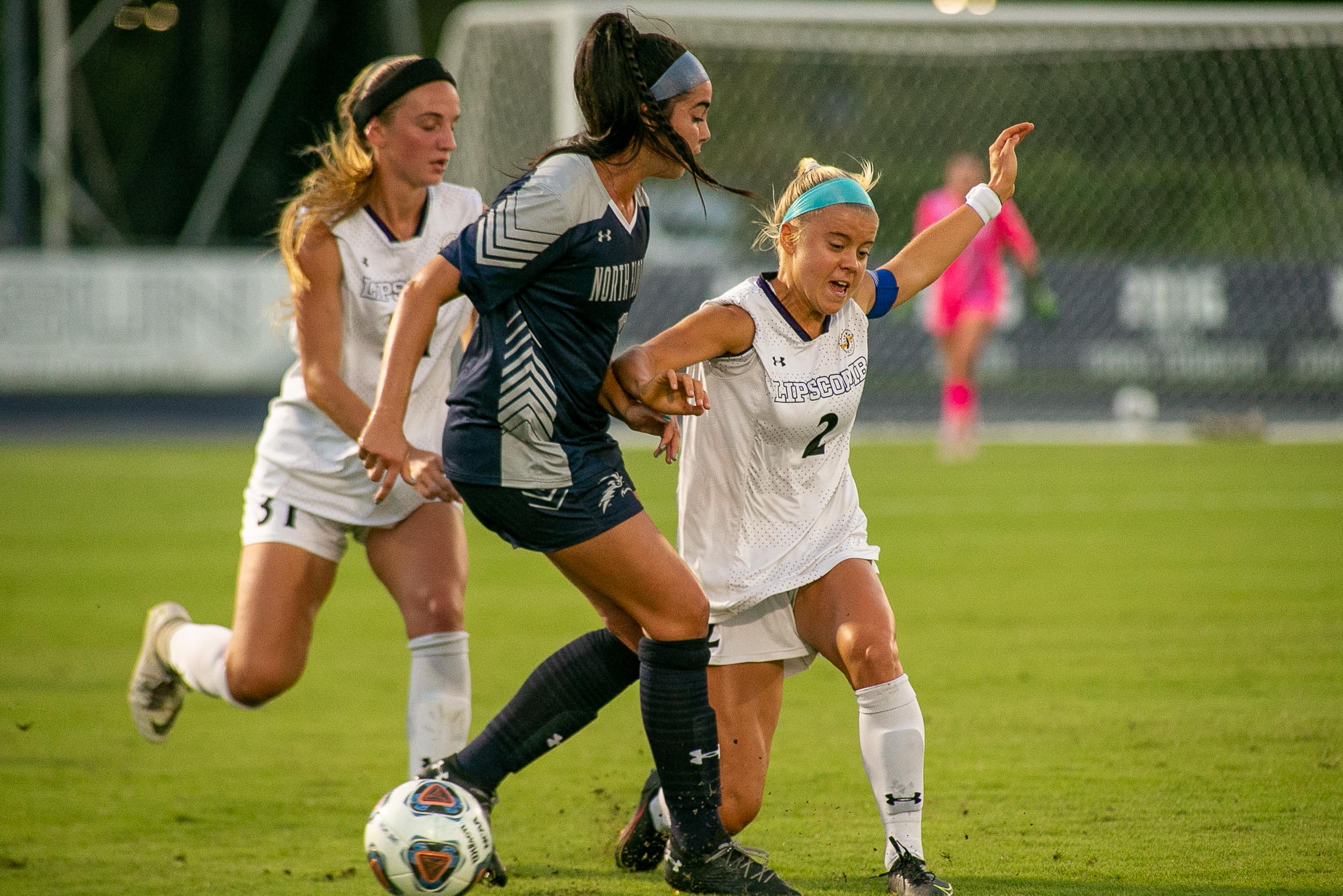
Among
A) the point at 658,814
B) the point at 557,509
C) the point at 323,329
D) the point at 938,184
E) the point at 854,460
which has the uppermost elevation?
the point at 938,184

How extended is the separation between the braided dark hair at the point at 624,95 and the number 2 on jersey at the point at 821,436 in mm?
731

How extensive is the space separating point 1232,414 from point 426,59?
15.0 metres

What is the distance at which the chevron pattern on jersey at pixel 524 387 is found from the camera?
3494 mm

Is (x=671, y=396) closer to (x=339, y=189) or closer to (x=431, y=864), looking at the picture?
(x=431, y=864)

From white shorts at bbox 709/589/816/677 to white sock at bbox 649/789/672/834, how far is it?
371 millimetres

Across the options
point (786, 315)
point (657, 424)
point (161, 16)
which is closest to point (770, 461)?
point (786, 315)

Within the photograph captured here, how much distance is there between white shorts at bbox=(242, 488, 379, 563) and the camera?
440 centimetres

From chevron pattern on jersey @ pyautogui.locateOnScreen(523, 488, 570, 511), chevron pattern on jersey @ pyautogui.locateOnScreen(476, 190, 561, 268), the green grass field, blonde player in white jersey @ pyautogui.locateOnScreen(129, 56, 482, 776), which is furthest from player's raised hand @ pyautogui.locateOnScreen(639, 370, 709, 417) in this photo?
the green grass field

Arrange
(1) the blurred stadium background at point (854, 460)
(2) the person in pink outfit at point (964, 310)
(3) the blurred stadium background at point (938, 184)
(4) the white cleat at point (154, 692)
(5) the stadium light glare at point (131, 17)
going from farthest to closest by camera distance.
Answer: (5) the stadium light glare at point (131, 17) → (3) the blurred stadium background at point (938, 184) → (2) the person in pink outfit at point (964, 310) → (4) the white cleat at point (154, 692) → (1) the blurred stadium background at point (854, 460)

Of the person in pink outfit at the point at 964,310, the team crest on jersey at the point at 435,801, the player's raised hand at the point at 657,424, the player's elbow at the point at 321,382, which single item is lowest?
the team crest on jersey at the point at 435,801

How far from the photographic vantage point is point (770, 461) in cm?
400

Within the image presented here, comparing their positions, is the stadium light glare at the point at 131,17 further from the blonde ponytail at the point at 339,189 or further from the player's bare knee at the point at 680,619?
the player's bare knee at the point at 680,619

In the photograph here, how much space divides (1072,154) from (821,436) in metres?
18.0

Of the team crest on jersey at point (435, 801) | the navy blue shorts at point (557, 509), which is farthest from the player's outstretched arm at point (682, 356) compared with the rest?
the team crest on jersey at point (435, 801)
